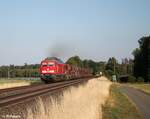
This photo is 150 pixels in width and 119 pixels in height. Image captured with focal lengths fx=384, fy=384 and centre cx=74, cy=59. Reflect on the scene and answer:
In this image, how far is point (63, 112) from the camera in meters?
15.1

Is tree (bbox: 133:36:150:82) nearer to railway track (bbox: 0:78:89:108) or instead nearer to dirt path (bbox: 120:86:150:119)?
A: dirt path (bbox: 120:86:150:119)

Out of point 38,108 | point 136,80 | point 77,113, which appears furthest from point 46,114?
point 136,80

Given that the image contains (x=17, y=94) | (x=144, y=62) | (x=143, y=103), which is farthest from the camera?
(x=144, y=62)

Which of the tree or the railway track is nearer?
the railway track

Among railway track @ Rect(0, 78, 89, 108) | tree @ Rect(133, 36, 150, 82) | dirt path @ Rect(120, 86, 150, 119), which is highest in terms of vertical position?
tree @ Rect(133, 36, 150, 82)

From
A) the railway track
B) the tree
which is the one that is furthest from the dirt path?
the tree

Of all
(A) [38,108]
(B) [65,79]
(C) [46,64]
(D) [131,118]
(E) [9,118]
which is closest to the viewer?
(E) [9,118]

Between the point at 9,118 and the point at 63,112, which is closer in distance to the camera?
the point at 9,118

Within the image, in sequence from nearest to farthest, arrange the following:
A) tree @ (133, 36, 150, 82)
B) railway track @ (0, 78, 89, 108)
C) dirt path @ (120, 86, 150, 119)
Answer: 1. railway track @ (0, 78, 89, 108)
2. dirt path @ (120, 86, 150, 119)
3. tree @ (133, 36, 150, 82)

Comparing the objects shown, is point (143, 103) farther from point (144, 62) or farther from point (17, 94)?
point (144, 62)

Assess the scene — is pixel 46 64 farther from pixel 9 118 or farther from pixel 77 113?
pixel 9 118

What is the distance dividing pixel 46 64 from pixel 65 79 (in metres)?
10.8

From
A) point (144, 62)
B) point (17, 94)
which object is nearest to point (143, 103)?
point (17, 94)

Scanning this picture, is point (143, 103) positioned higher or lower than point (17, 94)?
lower
